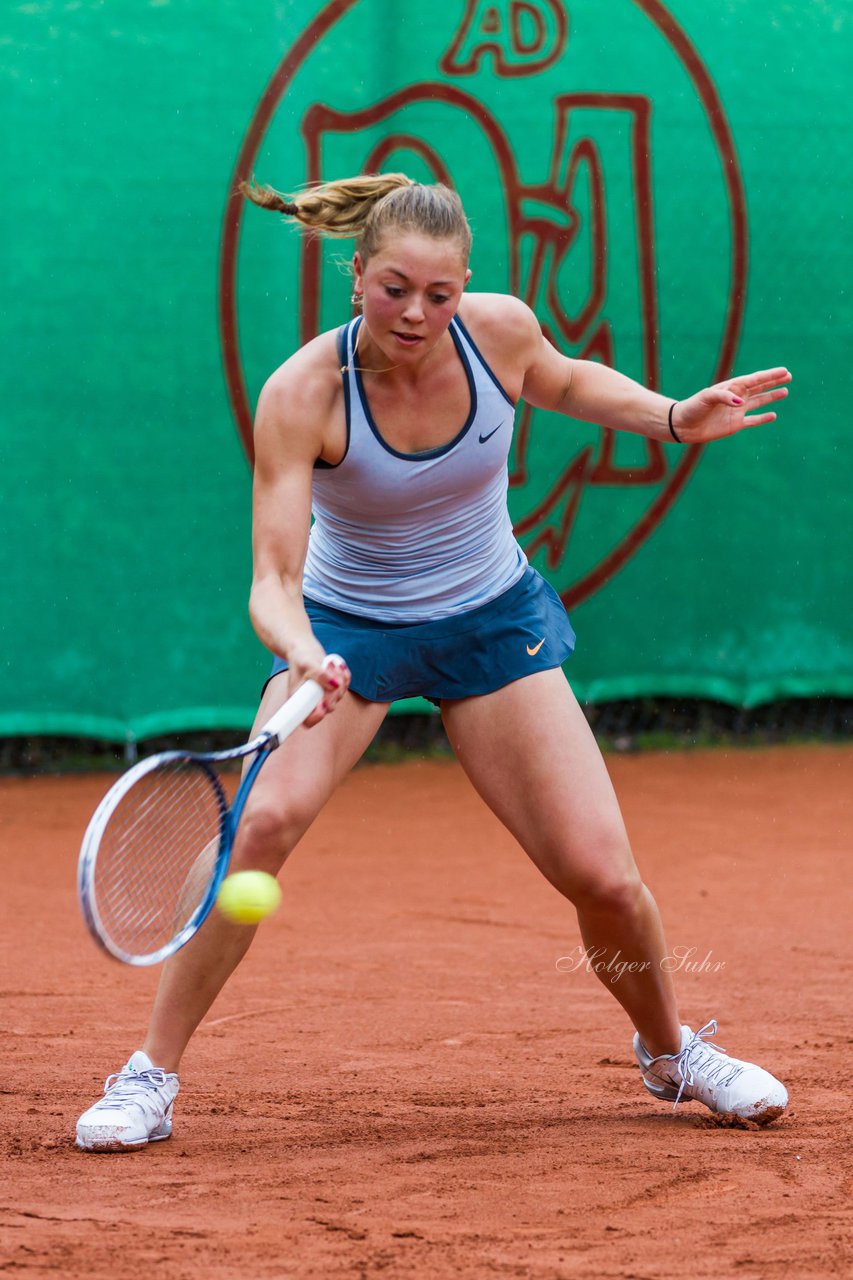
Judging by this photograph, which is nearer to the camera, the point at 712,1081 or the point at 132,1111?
the point at 132,1111

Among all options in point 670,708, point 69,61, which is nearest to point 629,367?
point 670,708

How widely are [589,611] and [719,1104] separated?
3724mm

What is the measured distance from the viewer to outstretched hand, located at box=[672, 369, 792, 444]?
9.32 ft

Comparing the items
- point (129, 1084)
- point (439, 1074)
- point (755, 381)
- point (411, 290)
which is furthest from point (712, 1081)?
point (411, 290)

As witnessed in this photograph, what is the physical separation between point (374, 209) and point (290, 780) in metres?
0.89

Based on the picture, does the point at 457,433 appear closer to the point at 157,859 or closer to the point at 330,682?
the point at 330,682

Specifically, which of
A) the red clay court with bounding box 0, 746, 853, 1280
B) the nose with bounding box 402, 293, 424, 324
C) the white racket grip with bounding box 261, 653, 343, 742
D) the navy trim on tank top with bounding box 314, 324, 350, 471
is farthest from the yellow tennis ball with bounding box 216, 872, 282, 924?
the nose with bounding box 402, 293, 424, 324

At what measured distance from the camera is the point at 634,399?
9.51 ft

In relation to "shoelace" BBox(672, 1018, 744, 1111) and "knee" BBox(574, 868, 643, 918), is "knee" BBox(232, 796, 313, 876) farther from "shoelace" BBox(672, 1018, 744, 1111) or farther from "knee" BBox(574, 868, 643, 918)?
"shoelace" BBox(672, 1018, 744, 1111)

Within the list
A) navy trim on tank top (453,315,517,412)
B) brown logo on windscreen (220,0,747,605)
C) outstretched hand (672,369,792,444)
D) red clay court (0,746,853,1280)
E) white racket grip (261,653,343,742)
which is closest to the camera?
red clay court (0,746,853,1280)

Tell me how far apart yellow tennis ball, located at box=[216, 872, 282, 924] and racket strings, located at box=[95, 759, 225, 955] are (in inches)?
1.4

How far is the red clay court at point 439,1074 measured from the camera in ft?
7.33

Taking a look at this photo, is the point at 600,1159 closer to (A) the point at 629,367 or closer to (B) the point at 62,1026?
(B) the point at 62,1026

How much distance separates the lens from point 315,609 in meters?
2.82
